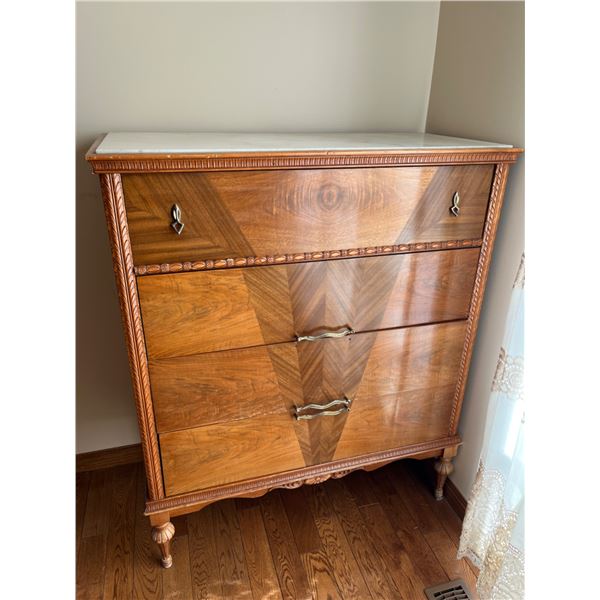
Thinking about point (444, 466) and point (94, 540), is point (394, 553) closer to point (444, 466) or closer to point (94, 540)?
point (444, 466)

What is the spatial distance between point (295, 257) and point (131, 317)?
0.37m

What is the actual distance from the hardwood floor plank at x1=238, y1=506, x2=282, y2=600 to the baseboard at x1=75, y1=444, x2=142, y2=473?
1.45 feet

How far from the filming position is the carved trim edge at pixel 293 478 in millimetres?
1177

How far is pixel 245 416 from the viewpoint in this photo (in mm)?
1148

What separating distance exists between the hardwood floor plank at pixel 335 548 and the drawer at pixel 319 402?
27cm

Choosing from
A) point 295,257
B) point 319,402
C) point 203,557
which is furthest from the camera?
point 203,557

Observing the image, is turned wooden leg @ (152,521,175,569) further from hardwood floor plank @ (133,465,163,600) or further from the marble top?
the marble top

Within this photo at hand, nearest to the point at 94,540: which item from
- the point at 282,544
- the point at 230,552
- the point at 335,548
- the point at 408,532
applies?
the point at 230,552

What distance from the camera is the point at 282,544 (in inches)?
53.3

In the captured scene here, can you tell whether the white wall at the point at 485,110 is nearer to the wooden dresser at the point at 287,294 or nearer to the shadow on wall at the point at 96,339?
the wooden dresser at the point at 287,294

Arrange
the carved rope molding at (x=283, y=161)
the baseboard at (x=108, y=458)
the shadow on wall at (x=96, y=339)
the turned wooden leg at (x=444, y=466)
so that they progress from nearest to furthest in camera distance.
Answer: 1. the carved rope molding at (x=283, y=161)
2. the shadow on wall at (x=96, y=339)
3. the turned wooden leg at (x=444, y=466)
4. the baseboard at (x=108, y=458)

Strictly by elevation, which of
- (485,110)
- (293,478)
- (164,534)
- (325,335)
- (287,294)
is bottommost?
(164,534)

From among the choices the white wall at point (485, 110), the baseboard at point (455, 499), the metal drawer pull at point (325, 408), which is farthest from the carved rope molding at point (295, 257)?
the baseboard at point (455, 499)
